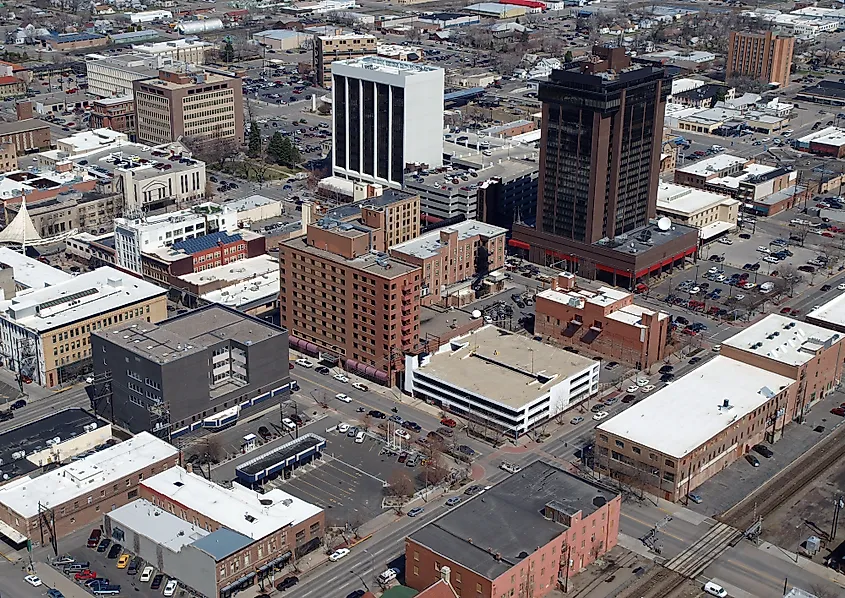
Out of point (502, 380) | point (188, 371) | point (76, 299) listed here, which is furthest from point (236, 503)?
point (76, 299)

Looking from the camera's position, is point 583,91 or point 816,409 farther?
point 583,91

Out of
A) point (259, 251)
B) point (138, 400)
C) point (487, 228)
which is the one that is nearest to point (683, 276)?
point (487, 228)

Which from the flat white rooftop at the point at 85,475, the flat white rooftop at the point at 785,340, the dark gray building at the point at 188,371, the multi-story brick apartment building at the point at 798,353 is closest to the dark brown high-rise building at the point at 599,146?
the flat white rooftop at the point at 785,340

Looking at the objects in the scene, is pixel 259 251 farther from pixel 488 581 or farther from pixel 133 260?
pixel 488 581

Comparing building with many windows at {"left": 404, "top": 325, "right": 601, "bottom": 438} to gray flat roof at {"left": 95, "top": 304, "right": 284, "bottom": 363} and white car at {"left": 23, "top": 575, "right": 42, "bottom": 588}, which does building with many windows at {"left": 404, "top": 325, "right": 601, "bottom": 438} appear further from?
white car at {"left": 23, "top": 575, "right": 42, "bottom": 588}

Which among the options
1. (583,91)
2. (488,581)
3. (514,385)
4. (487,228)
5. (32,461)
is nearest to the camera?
(488,581)

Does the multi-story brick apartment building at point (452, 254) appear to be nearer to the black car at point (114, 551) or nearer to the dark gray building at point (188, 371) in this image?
the dark gray building at point (188, 371)

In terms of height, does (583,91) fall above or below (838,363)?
above

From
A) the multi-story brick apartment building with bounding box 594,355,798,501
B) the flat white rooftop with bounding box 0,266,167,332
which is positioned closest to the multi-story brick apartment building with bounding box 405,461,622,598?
the multi-story brick apartment building with bounding box 594,355,798,501
